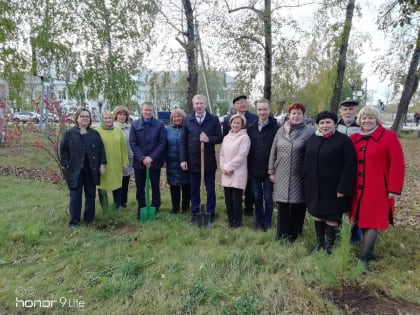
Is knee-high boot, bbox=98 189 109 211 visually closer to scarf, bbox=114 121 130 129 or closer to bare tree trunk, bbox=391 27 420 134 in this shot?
scarf, bbox=114 121 130 129

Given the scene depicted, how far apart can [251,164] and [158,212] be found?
193cm

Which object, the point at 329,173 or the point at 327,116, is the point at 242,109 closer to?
the point at 327,116

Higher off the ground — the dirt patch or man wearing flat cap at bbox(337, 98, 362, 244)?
man wearing flat cap at bbox(337, 98, 362, 244)

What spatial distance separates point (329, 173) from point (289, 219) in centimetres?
97

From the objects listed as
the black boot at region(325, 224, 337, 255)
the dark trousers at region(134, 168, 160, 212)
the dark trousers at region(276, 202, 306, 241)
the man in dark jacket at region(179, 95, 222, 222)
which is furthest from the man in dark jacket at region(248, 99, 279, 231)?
the dark trousers at region(134, 168, 160, 212)

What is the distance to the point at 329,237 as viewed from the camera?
3.79 m

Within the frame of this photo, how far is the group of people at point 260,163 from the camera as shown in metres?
3.49

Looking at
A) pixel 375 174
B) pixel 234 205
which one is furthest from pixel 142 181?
pixel 375 174

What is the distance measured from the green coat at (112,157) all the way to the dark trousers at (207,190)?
3.92 feet

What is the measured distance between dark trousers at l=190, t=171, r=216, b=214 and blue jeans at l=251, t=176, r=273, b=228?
740 millimetres

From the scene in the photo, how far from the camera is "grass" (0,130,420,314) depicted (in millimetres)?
2932

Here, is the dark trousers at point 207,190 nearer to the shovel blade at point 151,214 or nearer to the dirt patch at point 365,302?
the shovel blade at point 151,214

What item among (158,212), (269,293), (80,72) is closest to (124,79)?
(80,72)

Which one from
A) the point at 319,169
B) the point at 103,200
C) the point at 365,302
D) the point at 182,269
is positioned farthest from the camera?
the point at 103,200
